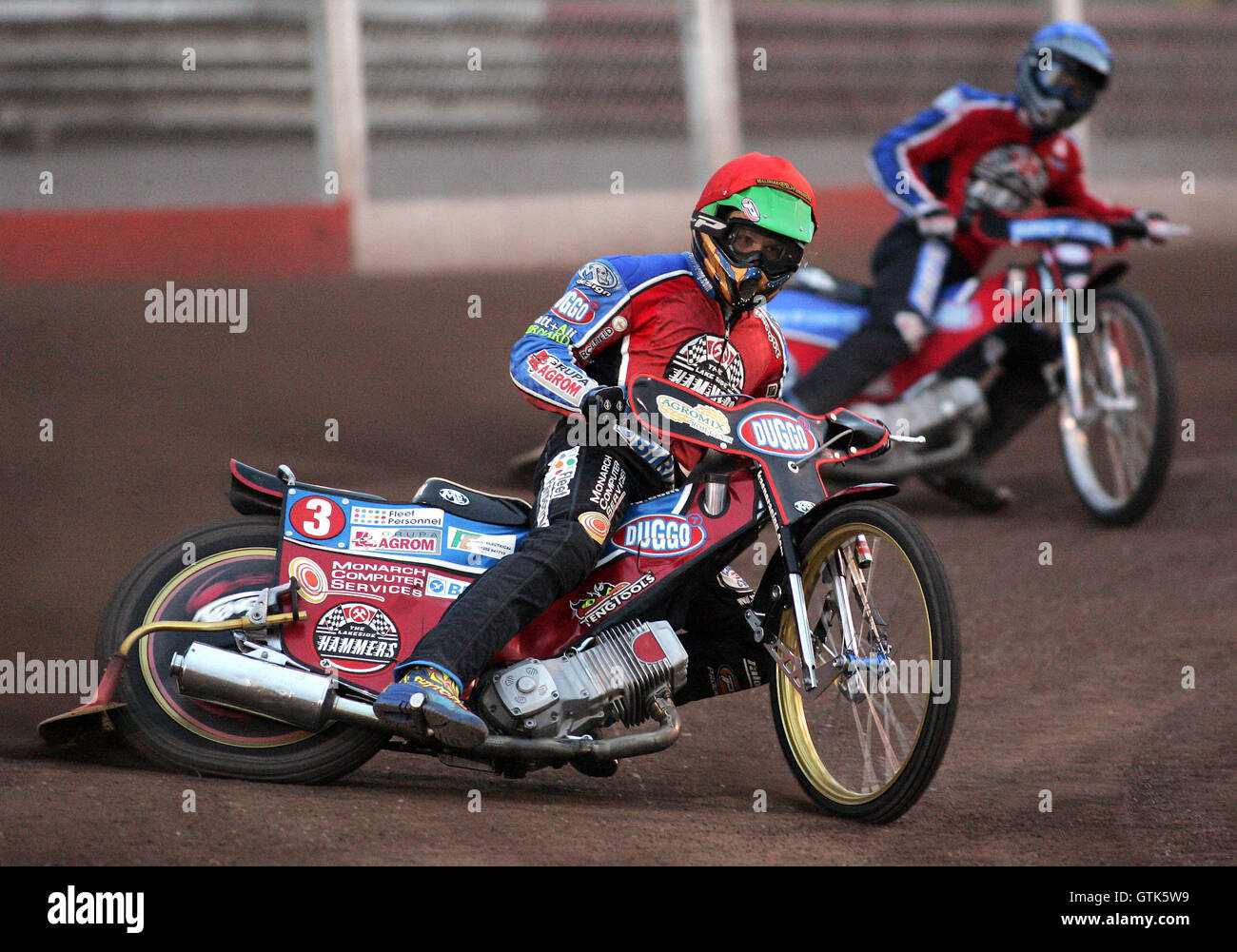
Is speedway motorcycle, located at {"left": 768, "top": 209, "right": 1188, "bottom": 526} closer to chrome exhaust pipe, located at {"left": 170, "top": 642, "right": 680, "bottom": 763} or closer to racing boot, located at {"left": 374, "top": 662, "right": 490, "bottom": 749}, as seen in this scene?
chrome exhaust pipe, located at {"left": 170, "top": 642, "right": 680, "bottom": 763}

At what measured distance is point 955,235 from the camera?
314 inches

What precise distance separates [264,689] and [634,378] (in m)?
1.29

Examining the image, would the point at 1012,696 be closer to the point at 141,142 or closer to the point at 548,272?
the point at 548,272

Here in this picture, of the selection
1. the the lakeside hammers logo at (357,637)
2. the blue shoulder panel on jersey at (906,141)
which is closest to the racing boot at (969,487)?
the blue shoulder panel on jersey at (906,141)

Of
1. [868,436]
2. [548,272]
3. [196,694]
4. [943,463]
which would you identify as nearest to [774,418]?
[868,436]

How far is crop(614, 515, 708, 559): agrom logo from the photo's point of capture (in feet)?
14.8

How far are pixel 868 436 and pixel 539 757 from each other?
1.23 meters

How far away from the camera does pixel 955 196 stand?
26.3 ft

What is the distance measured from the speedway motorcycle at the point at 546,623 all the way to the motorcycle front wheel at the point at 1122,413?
3340 millimetres

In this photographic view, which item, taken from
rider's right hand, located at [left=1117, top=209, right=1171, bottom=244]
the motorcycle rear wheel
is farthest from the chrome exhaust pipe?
rider's right hand, located at [left=1117, top=209, right=1171, bottom=244]

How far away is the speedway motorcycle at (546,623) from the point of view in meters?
4.30

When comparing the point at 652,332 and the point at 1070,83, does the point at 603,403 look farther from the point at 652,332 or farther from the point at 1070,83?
the point at 1070,83

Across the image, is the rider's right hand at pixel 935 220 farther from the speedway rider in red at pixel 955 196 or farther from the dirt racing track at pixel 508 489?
the dirt racing track at pixel 508 489

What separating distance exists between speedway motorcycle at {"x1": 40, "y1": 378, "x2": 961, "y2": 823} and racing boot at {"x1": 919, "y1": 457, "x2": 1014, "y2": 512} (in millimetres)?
3637
